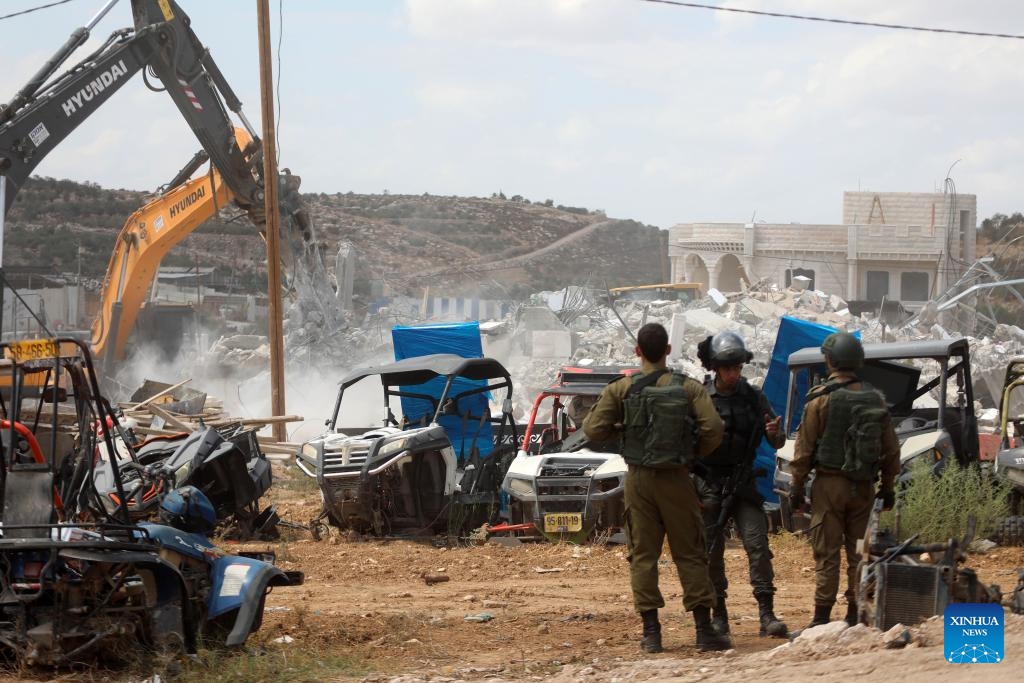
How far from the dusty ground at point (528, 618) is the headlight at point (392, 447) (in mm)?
905

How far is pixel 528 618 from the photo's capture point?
28.4 ft

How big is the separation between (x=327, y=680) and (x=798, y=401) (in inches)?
275

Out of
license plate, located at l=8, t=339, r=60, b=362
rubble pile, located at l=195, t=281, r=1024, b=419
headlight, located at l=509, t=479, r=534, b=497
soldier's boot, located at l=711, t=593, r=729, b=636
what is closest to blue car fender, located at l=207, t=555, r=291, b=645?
license plate, located at l=8, t=339, r=60, b=362

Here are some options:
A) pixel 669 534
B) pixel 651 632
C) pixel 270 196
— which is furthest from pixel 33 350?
pixel 270 196

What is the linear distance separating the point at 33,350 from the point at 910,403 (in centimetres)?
859

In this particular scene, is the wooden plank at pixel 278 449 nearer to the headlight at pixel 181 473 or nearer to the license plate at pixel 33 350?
the headlight at pixel 181 473

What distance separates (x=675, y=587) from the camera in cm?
993

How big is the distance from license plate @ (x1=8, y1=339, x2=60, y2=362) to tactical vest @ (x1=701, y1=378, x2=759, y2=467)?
12.1ft

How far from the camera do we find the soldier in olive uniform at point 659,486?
23.2ft

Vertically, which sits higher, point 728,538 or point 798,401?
point 798,401

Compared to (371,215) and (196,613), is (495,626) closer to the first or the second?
(196,613)

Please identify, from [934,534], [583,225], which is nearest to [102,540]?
[934,534]

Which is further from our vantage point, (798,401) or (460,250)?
(460,250)

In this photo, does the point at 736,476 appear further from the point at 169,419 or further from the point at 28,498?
the point at 169,419
